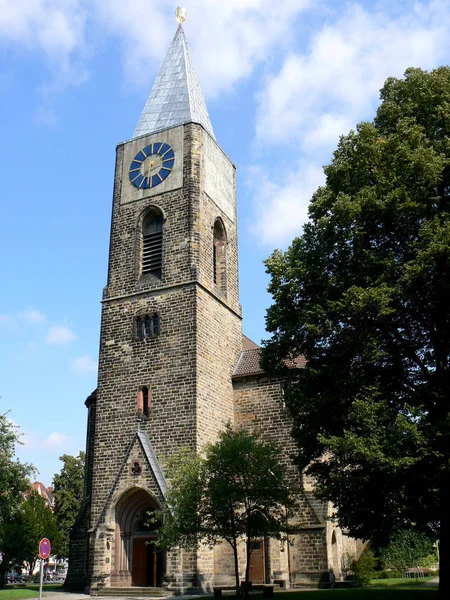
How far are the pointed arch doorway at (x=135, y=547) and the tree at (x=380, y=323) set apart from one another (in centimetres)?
924

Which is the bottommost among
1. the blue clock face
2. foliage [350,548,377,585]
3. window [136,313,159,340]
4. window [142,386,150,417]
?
foliage [350,548,377,585]

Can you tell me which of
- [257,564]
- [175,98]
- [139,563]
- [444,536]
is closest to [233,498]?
[444,536]

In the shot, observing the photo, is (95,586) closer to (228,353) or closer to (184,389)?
(184,389)

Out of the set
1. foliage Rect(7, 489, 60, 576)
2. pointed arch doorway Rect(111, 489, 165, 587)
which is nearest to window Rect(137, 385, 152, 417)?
pointed arch doorway Rect(111, 489, 165, 587)

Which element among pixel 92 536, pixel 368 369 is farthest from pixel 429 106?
pixel 92 536

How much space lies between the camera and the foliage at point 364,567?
84.7 ft

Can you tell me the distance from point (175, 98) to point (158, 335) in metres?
13.9

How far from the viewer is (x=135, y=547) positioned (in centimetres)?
2444

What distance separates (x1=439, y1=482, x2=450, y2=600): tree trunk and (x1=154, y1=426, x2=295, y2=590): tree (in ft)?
17.2

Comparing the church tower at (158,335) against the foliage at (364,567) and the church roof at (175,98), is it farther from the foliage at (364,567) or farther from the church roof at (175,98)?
the foliage at (364,567)

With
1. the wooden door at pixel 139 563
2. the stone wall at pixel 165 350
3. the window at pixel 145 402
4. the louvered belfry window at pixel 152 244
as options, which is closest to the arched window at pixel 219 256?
the stone wall at pixel 165 350

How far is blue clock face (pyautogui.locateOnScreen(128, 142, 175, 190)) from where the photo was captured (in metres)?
30.0

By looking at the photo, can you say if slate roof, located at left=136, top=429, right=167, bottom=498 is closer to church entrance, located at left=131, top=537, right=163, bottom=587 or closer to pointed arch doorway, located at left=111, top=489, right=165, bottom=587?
pointed arch doorway, located at left=111, top=489, right=165, bottom=587

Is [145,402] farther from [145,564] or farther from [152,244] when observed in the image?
[152,244]
